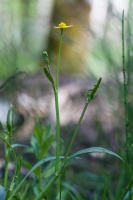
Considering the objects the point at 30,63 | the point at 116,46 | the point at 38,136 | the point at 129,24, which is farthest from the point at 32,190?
the point at 30,63

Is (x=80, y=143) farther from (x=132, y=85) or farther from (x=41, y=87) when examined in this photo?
(x=132, y=85)

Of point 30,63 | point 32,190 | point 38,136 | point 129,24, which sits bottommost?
point 30,63

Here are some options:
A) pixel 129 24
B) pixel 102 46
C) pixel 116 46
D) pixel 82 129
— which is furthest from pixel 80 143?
pixel 129 24

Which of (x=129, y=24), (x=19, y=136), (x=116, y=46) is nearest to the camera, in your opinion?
(x=129, y=24)

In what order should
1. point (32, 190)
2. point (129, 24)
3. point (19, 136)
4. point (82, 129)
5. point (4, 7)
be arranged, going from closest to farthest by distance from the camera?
point (32, 190), point (129, 24), point (19, 136), point (82, 129), point (4, 7)

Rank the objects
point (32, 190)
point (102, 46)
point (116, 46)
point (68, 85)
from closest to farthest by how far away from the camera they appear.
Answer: point (32, 190)
point (102, 46)
point (116, 46)
point (68, 85)

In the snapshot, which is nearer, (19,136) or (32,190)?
(32,190)

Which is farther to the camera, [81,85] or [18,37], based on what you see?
[18,37]

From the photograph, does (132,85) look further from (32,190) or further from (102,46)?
(32,190)

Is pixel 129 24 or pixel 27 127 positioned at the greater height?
pixel 129 24
